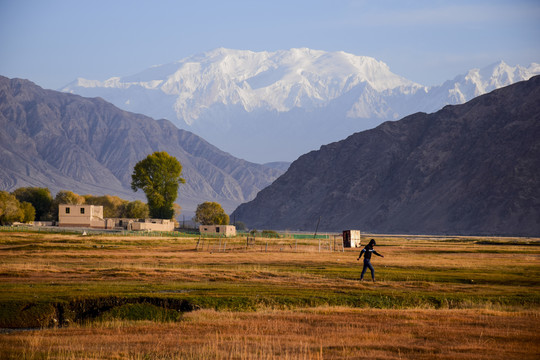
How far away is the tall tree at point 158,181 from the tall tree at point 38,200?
28740mm

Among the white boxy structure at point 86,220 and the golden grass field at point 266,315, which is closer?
the golden grass field at point 266,315

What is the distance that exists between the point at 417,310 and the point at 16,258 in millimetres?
41592

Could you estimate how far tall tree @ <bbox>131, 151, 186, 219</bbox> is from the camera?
158438mm

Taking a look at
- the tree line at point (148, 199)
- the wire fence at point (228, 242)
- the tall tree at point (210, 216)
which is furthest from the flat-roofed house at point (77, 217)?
the tall tree at point (210, 216)

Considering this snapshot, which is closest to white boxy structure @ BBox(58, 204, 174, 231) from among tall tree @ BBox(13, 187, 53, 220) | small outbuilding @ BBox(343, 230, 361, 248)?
tall tree @ BBox(13, 187, 53, 220)

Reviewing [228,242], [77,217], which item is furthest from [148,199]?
[228,242]

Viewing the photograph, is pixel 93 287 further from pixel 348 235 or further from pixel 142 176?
pixel 142 176

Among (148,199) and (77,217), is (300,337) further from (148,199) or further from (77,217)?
(148,199)

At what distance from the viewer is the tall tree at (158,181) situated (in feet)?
520

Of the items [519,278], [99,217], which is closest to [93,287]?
[519,278]

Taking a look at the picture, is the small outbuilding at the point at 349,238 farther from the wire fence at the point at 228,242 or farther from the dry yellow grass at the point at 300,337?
the dry yellow grass at the point at 300,337

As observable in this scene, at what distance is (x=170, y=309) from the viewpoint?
99.7 feet

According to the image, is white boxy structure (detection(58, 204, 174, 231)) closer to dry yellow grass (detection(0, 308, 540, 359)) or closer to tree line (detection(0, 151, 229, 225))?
tree line (detection(0, 151, 229, 225))

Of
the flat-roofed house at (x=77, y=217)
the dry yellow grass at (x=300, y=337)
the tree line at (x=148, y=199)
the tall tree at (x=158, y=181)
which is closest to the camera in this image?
the dry yellow grass at (x=300, y=337)
